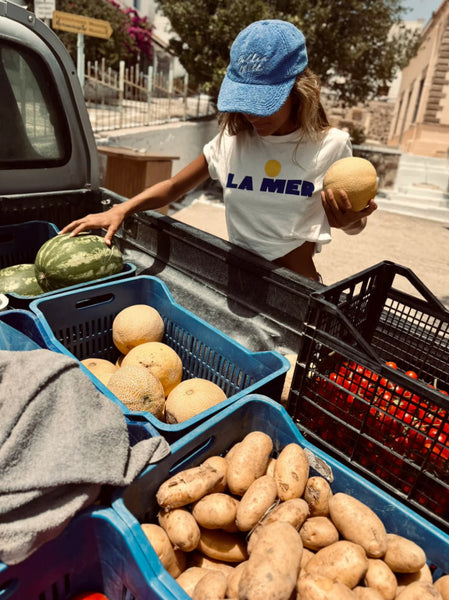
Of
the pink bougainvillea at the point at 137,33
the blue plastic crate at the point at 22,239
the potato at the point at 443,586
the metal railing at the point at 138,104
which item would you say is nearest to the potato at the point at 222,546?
the potato at the point at 443,586

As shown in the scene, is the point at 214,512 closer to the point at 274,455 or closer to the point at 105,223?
the point at 274,455

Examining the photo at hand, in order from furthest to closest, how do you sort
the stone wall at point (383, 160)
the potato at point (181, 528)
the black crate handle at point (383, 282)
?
the stone wall at point (383, 160), the black crate handle at point (383, 282), the potato at point (181, 528)

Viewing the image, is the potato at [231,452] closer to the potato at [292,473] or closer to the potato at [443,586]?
the potato at [292,473]

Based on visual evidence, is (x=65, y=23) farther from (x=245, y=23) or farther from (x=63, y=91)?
(x=245, y=23)

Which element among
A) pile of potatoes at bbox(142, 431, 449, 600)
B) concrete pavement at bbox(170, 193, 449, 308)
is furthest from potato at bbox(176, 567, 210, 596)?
concrete pavement at bbox(170, 193, 449, 308)

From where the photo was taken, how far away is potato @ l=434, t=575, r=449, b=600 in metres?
1.23

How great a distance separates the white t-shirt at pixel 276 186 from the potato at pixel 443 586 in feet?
5.47

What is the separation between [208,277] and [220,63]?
10730 mm

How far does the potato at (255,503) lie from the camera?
52.5 inches

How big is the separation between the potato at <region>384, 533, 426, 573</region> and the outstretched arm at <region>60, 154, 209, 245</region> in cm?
209

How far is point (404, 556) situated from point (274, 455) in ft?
1.74

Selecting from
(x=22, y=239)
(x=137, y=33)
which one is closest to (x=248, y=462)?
(x=22, y=239)

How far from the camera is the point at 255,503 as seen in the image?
1.35 m

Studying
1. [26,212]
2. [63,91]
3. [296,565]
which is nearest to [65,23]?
[63,91]
